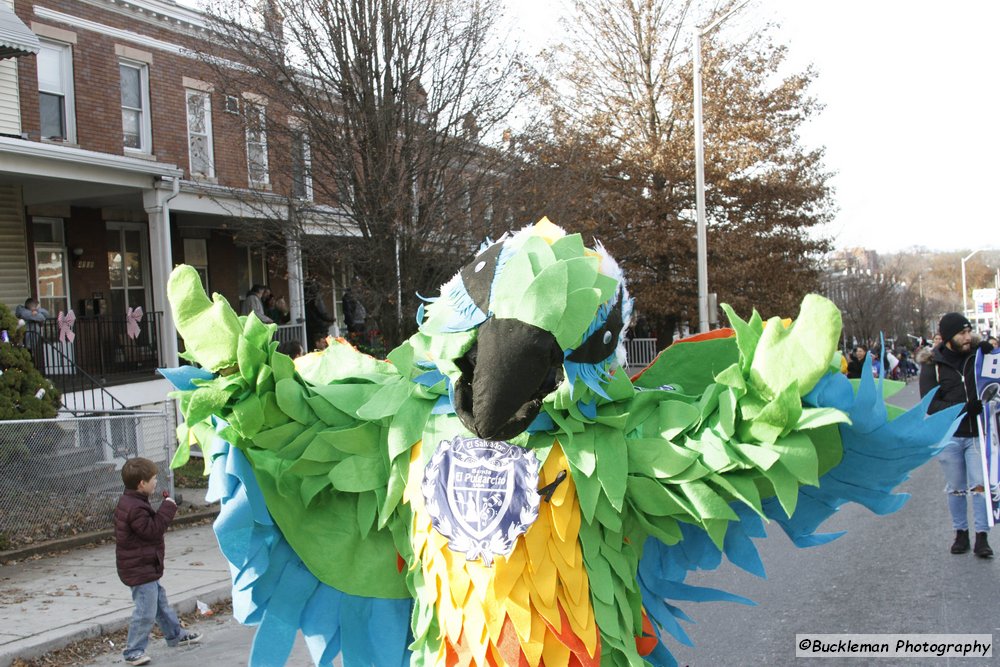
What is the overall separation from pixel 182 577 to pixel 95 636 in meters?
1.29

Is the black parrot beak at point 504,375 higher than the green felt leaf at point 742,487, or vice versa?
the black parrot beak at point 504,375

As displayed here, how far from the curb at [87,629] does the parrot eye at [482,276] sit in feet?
14.4

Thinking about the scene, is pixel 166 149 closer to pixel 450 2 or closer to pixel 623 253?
pixel 450 2

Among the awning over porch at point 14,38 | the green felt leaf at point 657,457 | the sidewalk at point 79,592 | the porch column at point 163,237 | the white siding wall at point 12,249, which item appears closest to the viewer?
the green felt leaf at point 657,457

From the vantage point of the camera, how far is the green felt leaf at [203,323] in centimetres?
239

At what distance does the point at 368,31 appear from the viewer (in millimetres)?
10609

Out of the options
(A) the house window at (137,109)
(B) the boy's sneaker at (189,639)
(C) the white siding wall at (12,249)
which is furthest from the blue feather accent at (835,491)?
(A) the house window at (137,109)

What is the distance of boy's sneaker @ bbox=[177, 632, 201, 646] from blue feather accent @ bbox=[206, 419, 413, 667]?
11.3 ft

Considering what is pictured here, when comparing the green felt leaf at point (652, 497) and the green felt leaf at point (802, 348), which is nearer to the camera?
the green felt leaf at point (802, 348)

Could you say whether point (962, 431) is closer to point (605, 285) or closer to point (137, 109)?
point (605, 285)

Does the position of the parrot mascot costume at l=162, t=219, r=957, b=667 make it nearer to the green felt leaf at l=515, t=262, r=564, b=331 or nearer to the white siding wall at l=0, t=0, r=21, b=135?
the green felt leaf at l=515, t=262, r=564, b=331

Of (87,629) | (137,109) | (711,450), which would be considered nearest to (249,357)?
(711,450)

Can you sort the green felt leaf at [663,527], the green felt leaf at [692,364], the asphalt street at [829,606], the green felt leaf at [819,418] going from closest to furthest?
the green felt leaf at [819,418]
the green felt leaf at [663,527]
the green felt leaf at [692,364]
the asphalt street at [829,606]

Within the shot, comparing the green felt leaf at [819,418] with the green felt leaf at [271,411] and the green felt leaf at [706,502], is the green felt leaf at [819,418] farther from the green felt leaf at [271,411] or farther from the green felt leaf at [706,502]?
the green felt leaf at [271,411]
